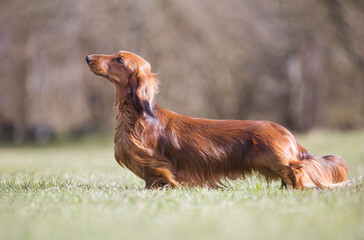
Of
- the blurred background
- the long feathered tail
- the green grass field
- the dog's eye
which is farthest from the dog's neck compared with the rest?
the blurred background

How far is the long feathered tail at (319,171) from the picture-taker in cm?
412

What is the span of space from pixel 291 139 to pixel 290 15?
40.1 feet

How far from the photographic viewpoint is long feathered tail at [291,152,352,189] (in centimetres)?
412

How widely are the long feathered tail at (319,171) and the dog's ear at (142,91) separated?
1480 millimetres

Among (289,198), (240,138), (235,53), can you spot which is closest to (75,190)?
(240,138)

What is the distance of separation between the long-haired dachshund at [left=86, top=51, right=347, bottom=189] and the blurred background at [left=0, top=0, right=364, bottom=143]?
11.4m

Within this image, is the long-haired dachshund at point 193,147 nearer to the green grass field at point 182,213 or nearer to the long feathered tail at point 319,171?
the long feathered tail at point 319,171

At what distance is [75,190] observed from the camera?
13.9 feet

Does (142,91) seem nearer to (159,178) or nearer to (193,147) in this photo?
(193,147)

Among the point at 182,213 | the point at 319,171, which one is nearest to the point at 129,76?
the point at 182,213

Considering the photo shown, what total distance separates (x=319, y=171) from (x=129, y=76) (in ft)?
6.67

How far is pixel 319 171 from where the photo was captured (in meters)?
4.20

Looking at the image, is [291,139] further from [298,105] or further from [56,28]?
[56,28]

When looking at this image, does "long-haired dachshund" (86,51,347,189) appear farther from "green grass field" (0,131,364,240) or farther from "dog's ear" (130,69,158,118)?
"green grass field" (0,131,364,240)
